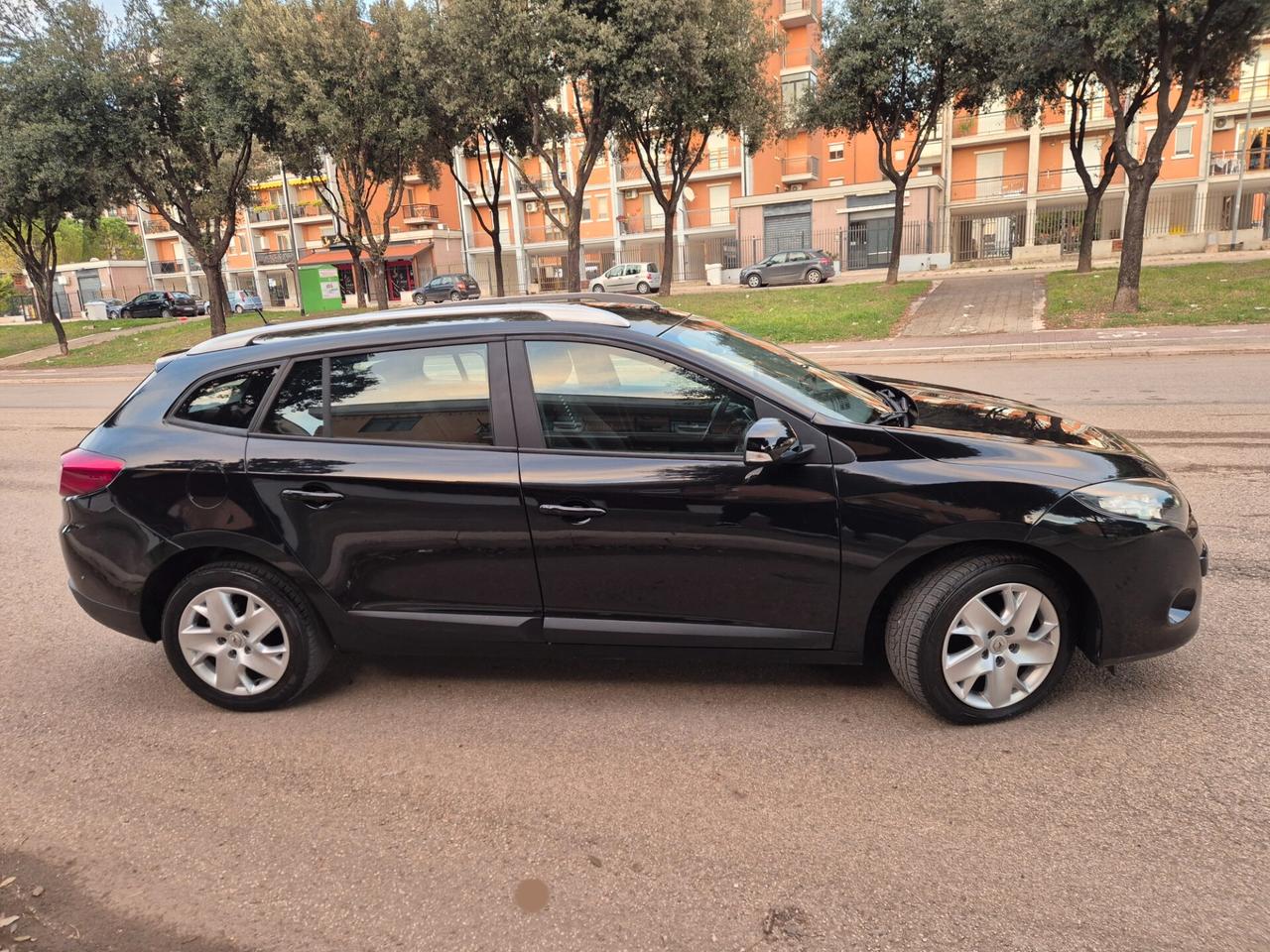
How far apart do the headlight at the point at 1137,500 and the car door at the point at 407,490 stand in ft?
6.69

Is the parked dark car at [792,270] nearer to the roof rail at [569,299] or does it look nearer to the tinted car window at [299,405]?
the roof rail at [569,299]

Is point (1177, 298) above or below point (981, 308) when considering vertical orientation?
above

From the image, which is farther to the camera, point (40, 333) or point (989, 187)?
point (989, 187)

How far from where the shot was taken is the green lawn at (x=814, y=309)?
1873 cm

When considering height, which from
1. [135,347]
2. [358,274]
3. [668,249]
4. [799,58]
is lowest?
[135,347]

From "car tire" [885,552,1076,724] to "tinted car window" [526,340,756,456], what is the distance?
2.90ft

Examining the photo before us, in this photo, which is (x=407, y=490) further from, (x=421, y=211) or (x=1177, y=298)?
(x=421, y=211)

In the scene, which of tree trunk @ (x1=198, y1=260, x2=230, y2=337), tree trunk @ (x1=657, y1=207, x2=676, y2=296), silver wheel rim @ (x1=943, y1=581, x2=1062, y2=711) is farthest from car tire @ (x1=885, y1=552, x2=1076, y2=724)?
tree trunk @ (x1=657, y1=207, x2=676, y2=296)

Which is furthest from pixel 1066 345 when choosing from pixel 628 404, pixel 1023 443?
pixel 628 404

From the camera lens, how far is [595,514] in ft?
10.3

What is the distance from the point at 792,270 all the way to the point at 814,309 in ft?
51.5

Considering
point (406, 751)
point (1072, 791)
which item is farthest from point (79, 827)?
point (1072, 791)

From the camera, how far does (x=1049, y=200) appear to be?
4462cm

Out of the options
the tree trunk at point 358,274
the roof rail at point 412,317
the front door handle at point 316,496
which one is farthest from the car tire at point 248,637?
the tree trunk at point 358,274
